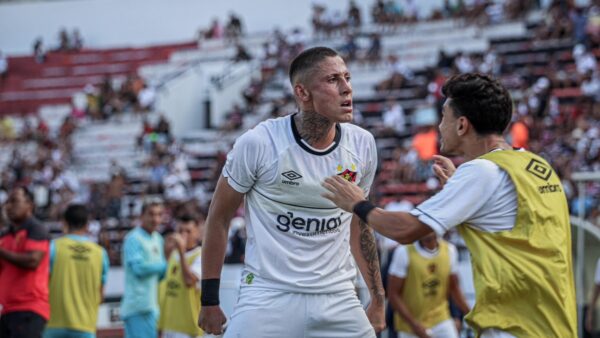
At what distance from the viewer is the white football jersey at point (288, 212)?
564 centimetres

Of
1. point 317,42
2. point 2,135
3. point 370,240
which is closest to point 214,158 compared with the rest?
point 317,42

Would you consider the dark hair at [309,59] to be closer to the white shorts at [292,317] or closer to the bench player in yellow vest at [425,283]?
the white shorts at [292,317]

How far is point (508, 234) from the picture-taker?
4.86 m

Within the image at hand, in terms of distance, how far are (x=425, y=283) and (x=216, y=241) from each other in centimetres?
504

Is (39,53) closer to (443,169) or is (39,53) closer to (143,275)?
(143,275)

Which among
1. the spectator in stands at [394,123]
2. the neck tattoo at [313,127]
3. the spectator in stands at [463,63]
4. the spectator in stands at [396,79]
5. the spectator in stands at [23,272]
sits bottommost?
the spectator in stands at [23,272]

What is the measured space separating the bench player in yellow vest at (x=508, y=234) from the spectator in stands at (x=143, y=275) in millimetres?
6578

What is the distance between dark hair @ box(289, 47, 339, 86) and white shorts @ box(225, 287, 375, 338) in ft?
4.14

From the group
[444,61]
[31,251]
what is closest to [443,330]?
[31,251]

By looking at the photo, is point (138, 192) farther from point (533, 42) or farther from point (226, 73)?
point (533, 42)

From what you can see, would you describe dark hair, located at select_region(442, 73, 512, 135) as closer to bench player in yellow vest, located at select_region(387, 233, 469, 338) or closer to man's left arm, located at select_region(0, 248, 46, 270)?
man's left arm, located at select_region(0, 248, 46, 270)

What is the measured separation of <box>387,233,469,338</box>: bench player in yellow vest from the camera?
34.2 ft

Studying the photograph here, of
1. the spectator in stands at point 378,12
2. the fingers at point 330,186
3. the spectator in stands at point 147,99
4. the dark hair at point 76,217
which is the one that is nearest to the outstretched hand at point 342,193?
the fingers at point 330,186

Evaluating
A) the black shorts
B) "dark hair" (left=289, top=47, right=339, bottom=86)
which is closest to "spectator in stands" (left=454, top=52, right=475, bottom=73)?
the black shorts
